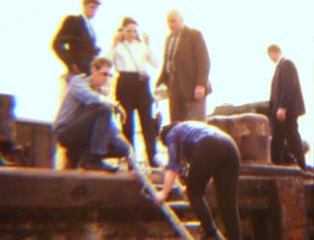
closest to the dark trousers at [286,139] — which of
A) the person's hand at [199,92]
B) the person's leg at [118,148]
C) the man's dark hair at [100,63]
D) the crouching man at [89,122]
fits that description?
the person's hand at [199,92]

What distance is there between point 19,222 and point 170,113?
8.53 ft

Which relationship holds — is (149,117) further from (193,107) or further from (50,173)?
(50,173)

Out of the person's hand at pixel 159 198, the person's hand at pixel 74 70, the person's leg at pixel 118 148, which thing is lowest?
the person's hand at pixel 159 198

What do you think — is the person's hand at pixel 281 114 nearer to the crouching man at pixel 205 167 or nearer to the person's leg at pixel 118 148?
the crouching man at pixel 205 167

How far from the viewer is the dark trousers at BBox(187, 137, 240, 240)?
5922 millimetres

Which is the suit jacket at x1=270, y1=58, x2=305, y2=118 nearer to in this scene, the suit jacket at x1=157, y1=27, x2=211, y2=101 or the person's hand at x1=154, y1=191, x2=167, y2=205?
the suit jacket at x1=157, y1=27, x2=211, y2=101

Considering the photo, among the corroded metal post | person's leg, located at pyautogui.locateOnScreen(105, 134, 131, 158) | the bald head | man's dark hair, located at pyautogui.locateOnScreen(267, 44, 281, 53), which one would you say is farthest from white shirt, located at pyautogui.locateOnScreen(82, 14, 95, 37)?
man's dark hair, located at pyautogui.locateOnScreen(267, 44, 281, 53)

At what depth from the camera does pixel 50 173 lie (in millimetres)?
5754

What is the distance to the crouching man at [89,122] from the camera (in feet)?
20.7

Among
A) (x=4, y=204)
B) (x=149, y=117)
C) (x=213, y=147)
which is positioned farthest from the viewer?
(x=149, y=117)

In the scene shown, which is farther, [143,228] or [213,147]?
[143,228]

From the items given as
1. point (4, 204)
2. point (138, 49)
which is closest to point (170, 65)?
point (138, 49)

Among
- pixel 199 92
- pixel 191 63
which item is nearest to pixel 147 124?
pixel 199 92

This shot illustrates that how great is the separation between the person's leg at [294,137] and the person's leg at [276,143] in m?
0.11
